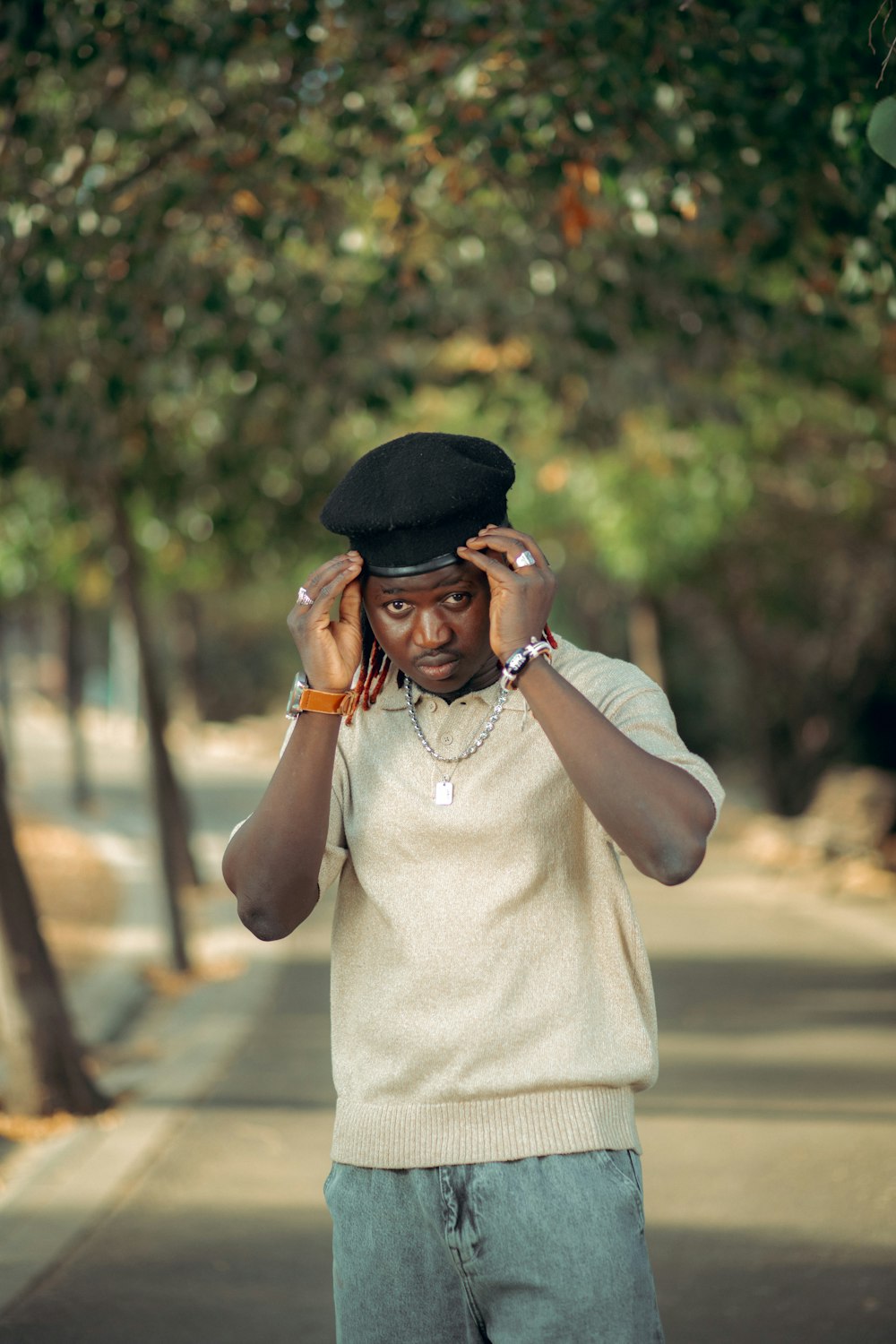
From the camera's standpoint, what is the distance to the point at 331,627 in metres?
2.33

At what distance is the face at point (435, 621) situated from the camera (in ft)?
7.41

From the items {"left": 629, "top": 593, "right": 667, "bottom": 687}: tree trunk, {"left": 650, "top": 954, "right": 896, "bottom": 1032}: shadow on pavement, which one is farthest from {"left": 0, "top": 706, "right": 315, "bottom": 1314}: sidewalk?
{"left": 629, "top": 593, "right": 667, "bottom": 687}: tree trunk

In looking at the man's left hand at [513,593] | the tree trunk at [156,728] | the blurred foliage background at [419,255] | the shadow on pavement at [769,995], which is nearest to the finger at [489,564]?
the man's left hand at [513,593]

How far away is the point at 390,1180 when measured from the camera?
2.22 metres

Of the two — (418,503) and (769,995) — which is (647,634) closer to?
(769,995)

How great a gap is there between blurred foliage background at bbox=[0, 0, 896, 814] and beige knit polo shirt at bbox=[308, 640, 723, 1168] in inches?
82.6

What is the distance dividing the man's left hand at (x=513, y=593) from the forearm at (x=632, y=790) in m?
0.11

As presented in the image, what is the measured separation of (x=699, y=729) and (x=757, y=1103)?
65.4ft

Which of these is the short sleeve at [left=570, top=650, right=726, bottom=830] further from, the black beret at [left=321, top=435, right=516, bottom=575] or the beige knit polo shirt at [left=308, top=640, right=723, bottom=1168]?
the black beret at [left=321, top=435, right=516, bottom=575]

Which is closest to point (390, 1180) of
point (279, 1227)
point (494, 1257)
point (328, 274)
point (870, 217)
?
point (494, 1257)

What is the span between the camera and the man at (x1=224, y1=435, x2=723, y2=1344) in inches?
84.2

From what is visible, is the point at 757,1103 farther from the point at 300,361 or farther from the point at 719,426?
the point at 719,426

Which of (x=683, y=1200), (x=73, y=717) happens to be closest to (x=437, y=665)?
(x=683, y=1200)

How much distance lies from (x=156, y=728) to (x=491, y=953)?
885 centimetres
